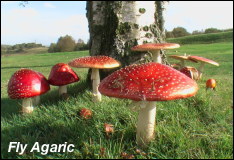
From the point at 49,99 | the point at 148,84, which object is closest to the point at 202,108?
the point at 148,84

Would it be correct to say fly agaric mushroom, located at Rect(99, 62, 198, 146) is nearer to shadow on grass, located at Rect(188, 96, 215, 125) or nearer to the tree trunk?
shadow on grass, located at Rect(188, 96, 215, 125)

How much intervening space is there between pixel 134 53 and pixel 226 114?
1735 mm

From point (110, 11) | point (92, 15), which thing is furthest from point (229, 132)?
point (92, 15)

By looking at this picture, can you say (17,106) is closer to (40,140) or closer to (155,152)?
(40,140)

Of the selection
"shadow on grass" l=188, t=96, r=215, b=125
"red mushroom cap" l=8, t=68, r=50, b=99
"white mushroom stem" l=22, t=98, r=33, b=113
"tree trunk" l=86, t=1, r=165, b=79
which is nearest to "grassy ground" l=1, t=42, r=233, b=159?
"shadow on grass" l=188, t=96, r=215, b=125

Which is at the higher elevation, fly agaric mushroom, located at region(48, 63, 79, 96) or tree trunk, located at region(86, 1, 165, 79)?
tree trunk, located at region(86, 1, 165, 79)

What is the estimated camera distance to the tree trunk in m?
4.11

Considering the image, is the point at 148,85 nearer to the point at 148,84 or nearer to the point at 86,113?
the point at 148,84

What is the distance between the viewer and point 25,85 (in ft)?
11.2

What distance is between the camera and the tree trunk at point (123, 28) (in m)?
4.11

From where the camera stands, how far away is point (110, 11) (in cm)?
418

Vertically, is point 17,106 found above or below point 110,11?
below

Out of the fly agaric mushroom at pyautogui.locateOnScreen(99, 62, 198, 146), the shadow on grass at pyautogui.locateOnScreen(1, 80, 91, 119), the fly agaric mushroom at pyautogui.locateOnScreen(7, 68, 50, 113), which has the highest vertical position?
the fly agaric mushroom at pyautogui.locateOnScreen(99, 62, 198, 146)

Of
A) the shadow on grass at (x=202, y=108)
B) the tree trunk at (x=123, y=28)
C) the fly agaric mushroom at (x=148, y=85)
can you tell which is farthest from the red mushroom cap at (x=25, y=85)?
the shadow on grass at (x=202, y=108)
